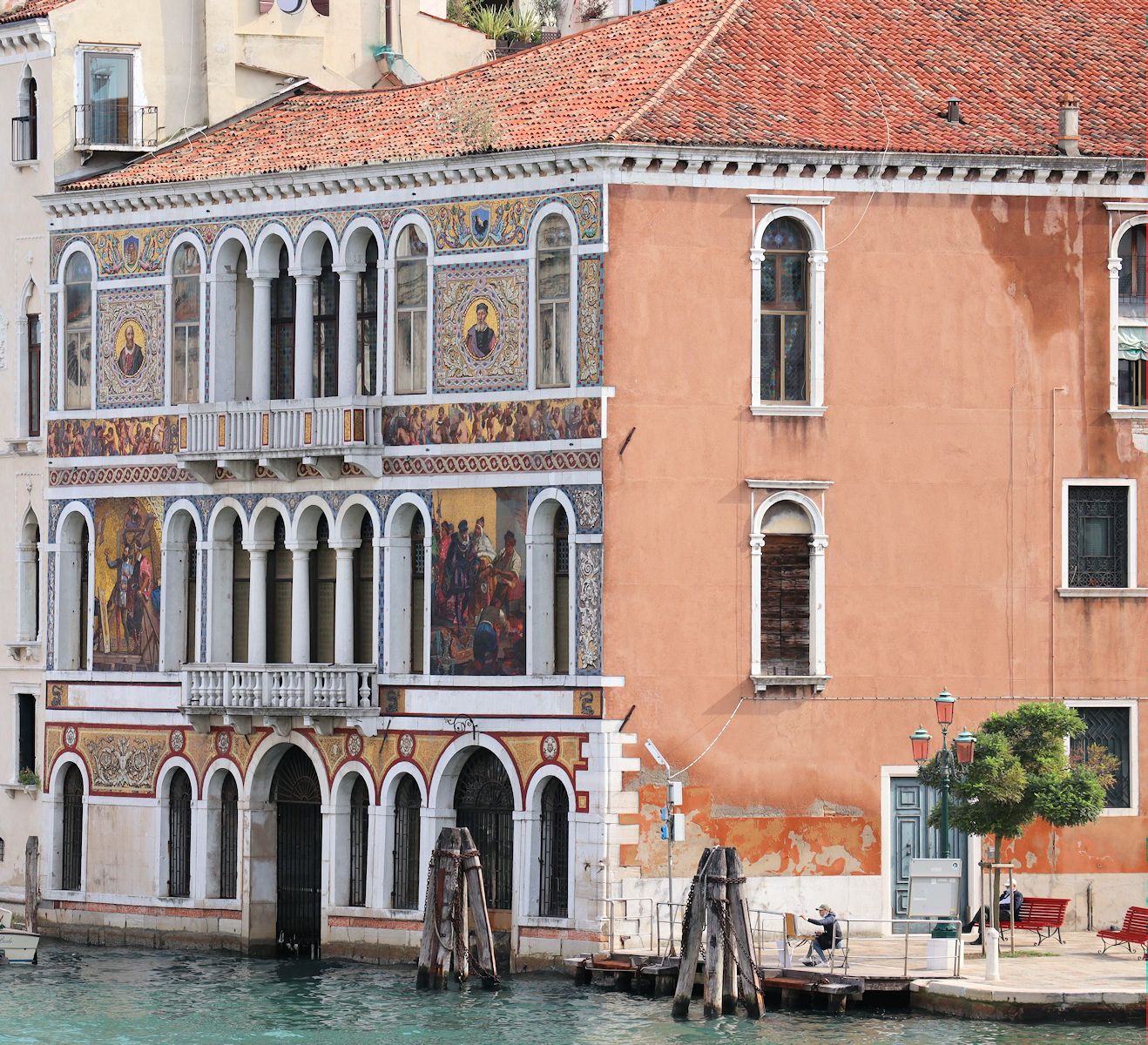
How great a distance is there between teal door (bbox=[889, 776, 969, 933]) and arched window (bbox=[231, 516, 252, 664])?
9.64 metres

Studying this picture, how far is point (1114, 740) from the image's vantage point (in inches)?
2050

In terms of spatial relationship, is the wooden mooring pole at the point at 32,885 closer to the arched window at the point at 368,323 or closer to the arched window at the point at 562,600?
the arched window at the point at 368,323

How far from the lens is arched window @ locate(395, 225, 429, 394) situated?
5241 cm

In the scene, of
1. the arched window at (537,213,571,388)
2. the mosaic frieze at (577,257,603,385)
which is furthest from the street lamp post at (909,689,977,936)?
the arched window at (537,213,571,388)

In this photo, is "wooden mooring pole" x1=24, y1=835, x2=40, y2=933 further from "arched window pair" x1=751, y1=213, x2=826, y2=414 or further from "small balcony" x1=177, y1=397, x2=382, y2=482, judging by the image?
"arched window pair" x1=751, y1=213, x2=826, y2=414

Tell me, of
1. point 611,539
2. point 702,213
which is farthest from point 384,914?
point 702,213

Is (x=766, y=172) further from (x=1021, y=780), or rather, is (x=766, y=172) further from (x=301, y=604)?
(x=301, y=604)

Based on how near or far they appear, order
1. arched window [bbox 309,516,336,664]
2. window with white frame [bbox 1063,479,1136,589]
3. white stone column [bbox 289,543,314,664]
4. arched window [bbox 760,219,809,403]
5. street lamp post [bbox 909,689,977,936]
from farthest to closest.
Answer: arched window [bbox 309,516,336,664], white stone column [bbox 289,543,314,664], window with white frame [bbox 1063,479,1136,589], arched window [bbox 760,219,809,403], street lamp post [bbox 909,689,977,936]

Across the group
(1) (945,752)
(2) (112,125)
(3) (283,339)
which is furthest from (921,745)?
(2) (112,125)

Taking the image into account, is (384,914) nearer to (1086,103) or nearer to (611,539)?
(611,539)

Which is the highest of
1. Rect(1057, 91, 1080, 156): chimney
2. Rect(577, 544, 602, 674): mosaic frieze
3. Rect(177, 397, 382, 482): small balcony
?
Rect(1057, 91, 1080, 156): chimney

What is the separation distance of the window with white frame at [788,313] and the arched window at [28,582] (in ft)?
40.8

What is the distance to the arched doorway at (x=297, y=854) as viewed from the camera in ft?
176

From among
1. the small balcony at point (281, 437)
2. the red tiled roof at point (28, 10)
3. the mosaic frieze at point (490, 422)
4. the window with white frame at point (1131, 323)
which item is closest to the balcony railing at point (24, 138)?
the red tiled roof at point (28, 10)
